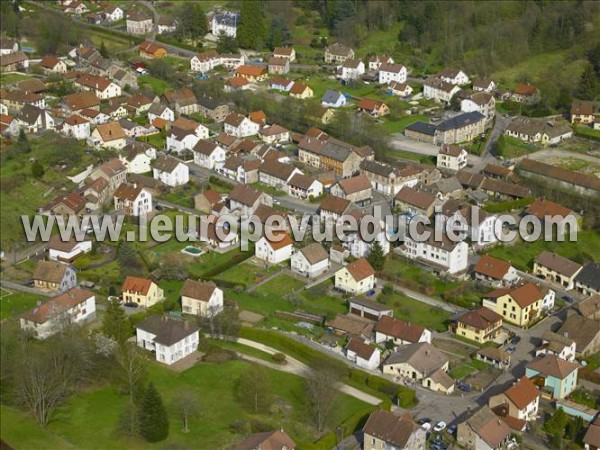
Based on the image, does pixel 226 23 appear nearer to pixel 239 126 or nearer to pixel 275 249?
pixel 239 126

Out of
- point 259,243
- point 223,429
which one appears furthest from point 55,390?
point 259,243

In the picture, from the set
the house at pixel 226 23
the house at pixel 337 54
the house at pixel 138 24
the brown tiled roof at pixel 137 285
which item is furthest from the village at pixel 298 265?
the house at pixel 138 24

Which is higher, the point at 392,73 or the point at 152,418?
the point at 392,73

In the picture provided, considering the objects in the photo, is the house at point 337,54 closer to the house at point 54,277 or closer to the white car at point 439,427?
the house at point 54,277

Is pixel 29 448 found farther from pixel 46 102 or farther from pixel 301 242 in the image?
pixel 46 102

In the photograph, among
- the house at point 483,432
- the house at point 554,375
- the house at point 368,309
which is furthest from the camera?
the house at point 368,309

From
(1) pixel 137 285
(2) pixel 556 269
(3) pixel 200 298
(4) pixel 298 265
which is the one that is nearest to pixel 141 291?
(1) pixel 137 285
